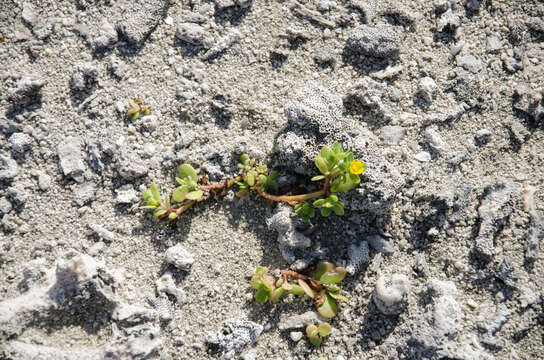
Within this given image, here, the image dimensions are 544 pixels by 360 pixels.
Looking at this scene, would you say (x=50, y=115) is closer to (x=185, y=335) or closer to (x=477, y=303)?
(x=185, y=335)

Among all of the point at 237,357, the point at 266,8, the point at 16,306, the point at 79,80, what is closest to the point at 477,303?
the point at 237,357

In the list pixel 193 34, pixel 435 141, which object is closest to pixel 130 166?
pixel 193 34

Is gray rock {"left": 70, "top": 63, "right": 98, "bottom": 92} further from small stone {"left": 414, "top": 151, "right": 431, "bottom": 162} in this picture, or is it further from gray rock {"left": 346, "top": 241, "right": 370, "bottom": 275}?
small stone {"left": 414, "top": 151, "right": 431, "bottom": 162}

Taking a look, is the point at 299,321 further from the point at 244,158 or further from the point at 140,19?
the point at 140,19

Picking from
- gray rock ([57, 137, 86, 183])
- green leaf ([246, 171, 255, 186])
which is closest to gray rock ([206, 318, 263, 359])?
green leaf ([246, 171, 255, 186])

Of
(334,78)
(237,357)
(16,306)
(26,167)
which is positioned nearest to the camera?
(16,306)
